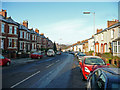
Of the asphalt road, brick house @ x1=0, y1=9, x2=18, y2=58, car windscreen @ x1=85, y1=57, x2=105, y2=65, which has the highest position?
brick house @ x1=0, y1=9, x2=18, y2=58

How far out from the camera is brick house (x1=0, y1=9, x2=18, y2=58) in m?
22.9

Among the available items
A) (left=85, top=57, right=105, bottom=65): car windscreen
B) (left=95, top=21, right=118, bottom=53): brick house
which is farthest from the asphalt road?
(left=95, top=21, right=118, bottom=53): brick house

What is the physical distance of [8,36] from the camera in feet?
81.6

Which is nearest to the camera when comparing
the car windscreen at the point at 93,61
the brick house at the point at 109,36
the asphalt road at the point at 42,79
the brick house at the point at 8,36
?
the asphalt road at the point at 42,79

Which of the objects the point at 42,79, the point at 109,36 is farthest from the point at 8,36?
the point at 109,36

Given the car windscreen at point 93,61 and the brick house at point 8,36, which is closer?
the car windscreen at point 93,61

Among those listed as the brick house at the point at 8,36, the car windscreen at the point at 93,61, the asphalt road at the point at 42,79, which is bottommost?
the asphalt road at the point at 42,79

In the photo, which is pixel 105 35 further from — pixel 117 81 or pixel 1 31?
pixel 117 81

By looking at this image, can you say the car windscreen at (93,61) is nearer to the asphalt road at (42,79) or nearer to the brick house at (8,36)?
the asphalt road at (42,79)

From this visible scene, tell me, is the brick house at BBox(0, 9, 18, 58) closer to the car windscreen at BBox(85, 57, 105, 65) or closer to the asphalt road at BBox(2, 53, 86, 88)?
the asphalt road at BBox(2, 53, 86, 88)

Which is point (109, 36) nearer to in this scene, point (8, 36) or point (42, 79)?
point (8, 36)

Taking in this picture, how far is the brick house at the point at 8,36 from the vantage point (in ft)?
75.0

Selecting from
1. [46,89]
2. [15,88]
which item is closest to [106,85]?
[46,89]

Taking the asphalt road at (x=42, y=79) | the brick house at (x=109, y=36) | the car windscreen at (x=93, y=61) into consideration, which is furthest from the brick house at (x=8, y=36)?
the brick house at (x=109, y=36)
